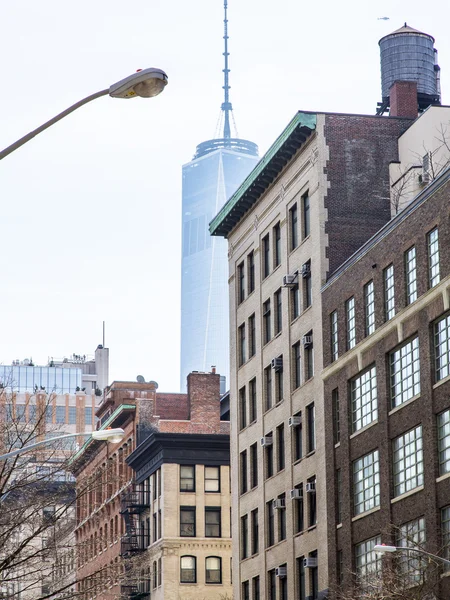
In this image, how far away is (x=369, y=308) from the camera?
53.6 meters

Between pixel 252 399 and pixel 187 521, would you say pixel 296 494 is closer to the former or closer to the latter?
pixel 252 399

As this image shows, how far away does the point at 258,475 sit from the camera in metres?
67.6

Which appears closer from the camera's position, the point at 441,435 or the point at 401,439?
the point at 441,435

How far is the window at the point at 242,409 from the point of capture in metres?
71.0

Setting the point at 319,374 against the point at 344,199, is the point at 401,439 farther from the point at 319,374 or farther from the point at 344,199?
the point at 344,199

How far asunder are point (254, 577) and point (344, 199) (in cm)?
1977

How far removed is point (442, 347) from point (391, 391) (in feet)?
16.6

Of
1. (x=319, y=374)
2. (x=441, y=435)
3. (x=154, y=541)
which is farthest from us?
(x=154, y=541)

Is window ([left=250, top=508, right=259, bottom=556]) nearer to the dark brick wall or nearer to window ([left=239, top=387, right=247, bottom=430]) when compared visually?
window ([left=239, top=387, right=247, bottom=430])

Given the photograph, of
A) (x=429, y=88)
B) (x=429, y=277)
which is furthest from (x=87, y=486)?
(x=429, y=88)

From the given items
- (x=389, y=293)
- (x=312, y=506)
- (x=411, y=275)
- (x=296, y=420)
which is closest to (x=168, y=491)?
(x=296, y=420)

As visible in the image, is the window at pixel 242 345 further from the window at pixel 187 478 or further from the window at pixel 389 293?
the window at pixel 389 293

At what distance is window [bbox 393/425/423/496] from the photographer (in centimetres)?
4747

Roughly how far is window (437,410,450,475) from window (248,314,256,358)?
2468 cm
